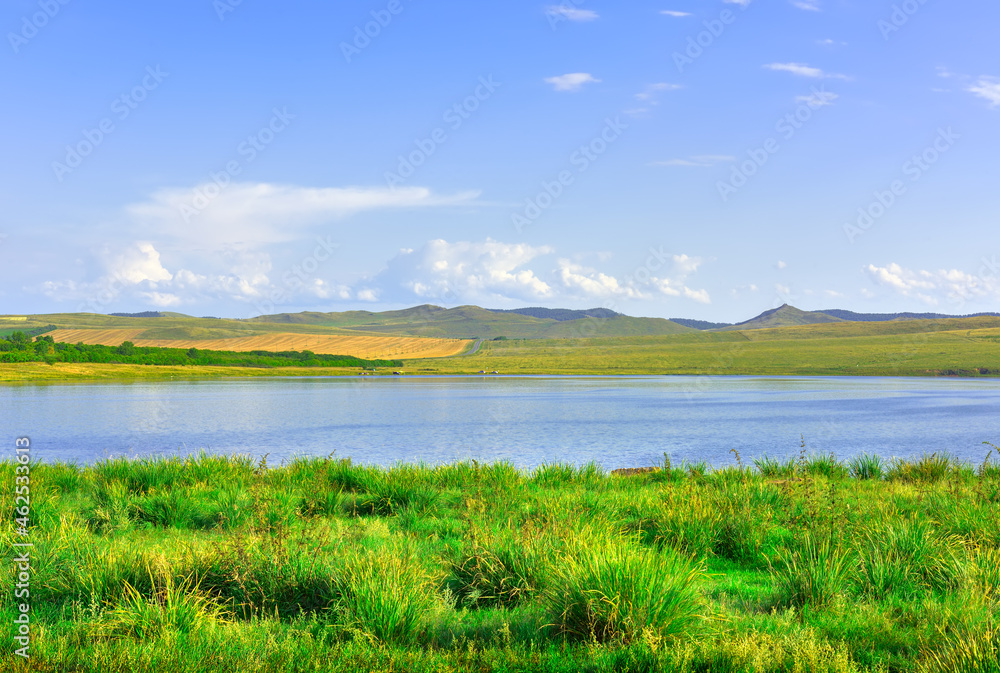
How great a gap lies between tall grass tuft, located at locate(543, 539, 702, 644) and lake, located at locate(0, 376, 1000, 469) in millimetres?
9300

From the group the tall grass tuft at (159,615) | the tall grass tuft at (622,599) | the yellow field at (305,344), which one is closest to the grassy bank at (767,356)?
the yellow field at (305,344)

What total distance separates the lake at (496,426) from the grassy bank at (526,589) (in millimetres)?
6946

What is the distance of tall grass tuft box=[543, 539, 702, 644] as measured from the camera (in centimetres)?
497

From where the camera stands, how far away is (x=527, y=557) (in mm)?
6262

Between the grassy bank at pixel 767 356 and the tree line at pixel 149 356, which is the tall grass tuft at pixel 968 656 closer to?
the tree line at pixel 149 356

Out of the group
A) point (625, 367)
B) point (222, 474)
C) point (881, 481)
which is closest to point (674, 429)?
point (881, 481)

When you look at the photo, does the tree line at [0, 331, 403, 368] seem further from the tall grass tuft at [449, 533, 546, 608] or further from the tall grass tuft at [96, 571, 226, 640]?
the tall grass tuft at [449, 533, 546, 608]

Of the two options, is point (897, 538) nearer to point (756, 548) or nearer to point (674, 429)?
point (756, 548)

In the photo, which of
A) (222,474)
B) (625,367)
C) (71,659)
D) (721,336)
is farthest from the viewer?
(721,336)

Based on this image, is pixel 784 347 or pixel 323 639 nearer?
pixel 323 639

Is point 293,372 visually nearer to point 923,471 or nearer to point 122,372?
point 122,372

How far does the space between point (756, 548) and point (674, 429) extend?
2421 cm

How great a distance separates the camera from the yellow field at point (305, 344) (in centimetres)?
13088

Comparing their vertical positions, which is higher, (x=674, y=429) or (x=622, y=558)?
(x=622, y=558)
